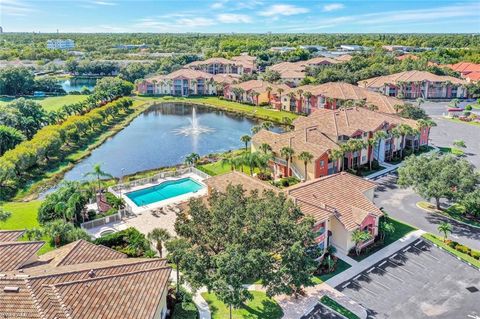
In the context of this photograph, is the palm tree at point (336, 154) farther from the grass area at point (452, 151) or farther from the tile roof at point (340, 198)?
the grass area at point (452, 151)

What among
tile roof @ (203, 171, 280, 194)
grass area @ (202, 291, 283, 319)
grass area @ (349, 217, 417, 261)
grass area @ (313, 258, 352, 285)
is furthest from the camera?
tile roof @ (203, 171, 280, 194)

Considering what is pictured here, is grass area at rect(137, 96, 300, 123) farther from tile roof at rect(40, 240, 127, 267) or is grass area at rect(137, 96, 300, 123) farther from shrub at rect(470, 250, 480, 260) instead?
tile roof at rect(40, 240, 127, 267)

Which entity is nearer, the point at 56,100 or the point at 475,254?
the point at 475,254

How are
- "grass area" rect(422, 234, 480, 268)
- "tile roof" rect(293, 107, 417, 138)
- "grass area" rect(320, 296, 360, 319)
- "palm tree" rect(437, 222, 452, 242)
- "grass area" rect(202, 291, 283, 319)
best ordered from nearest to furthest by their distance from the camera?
"grass area" rect(202, 291, 283, 319), "grass area" rect(320, 296, 360, 319), "grass area" rect(422, 234, 480, 268), "palm tree" rect(437, 222, 452, 242), "tile roof" rect(293, 107, 417, 138)

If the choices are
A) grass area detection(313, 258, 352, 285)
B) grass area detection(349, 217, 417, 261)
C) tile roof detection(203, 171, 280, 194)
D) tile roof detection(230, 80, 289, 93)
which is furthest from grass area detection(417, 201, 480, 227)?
tile roof detection(230, 80, 289, 93)

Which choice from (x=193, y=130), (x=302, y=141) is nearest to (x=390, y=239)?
(x=302, y=141)

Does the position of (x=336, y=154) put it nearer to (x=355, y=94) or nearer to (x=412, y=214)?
(x=412, y=214)
